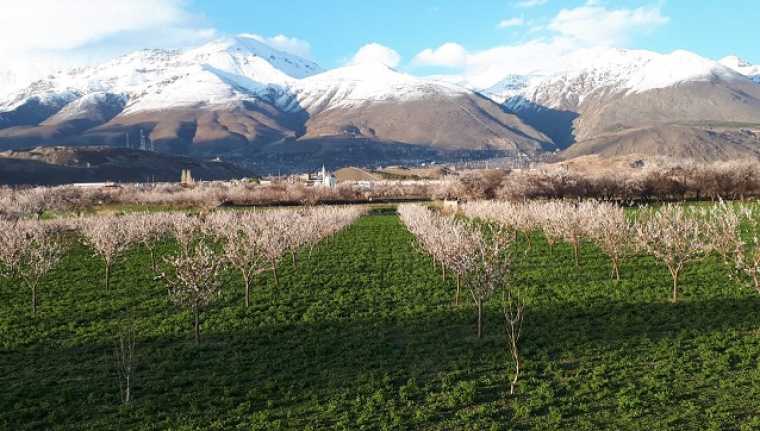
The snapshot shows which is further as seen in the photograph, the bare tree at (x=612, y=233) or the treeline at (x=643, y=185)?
the treeline at (x=643, y=185)

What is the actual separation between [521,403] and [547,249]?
1195 inches

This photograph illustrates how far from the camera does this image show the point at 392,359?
19.0m

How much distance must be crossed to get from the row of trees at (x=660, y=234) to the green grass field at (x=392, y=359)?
5.11 ft

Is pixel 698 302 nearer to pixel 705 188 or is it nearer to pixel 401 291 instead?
pixel 401 291

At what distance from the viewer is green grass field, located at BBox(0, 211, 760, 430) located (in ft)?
48.1

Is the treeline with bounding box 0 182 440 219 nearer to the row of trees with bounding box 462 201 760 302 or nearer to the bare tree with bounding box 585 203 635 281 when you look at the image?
the row of trees with bounding box 462 201 760 302

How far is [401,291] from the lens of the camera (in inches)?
1178

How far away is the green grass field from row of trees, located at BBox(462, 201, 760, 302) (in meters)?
1.56

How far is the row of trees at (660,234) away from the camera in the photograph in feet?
83.7

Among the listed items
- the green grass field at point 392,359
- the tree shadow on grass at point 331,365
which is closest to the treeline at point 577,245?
the green grass field at point 392,359

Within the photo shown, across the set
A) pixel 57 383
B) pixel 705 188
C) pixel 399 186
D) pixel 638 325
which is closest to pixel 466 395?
pixel 638 325

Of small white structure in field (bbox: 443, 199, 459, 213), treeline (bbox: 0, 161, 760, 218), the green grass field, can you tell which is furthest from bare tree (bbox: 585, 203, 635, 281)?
treeline (bbox: 0, 161, 760, 218)

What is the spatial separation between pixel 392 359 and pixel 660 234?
15351 mm

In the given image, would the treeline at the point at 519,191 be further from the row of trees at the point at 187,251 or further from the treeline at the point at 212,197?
the row of trees at the point at 187,251
